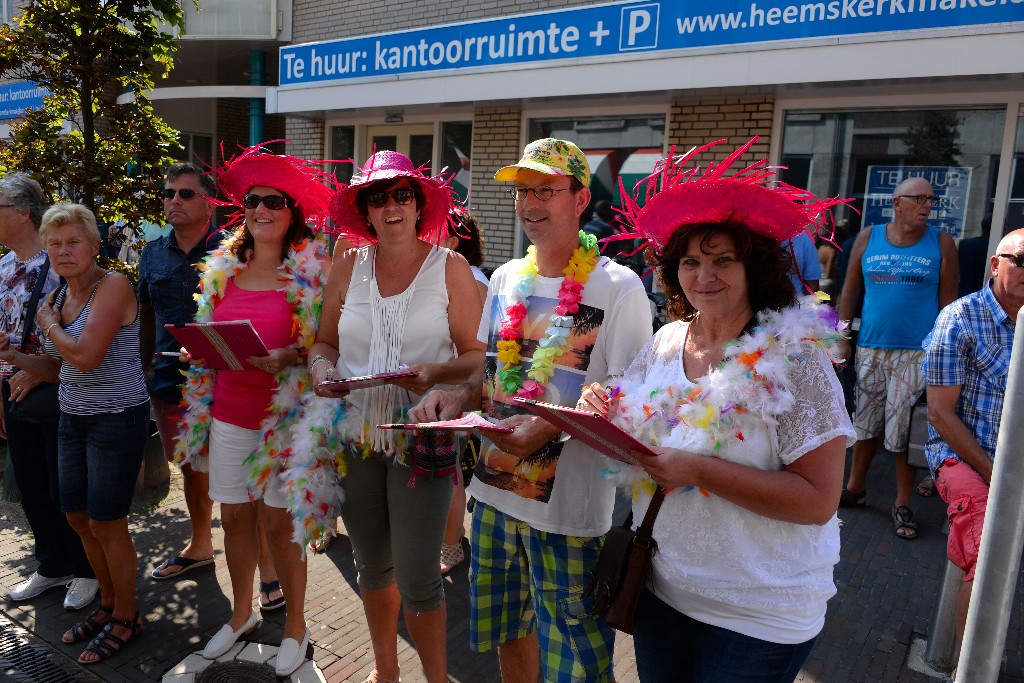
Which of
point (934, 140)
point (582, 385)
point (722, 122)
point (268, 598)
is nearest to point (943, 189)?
point (934, 140)

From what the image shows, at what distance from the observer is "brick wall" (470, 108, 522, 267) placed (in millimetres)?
8898

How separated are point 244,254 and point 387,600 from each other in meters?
1.64

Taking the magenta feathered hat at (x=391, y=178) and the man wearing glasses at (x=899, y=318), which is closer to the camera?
the magenta feathered hat at (x=391, y=178)

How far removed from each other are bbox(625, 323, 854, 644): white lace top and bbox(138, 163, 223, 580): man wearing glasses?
295 cm

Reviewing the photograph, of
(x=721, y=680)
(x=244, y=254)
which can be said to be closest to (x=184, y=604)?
(x=244, y=254)

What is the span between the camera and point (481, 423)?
2068 mm

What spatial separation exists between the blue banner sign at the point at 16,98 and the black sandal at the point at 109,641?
556 inches

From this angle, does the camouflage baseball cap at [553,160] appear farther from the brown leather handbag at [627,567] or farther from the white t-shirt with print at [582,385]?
the brown leather handbag at [627,567]

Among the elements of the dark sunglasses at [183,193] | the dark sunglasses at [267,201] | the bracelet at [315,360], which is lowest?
the bracelet at [315,360]

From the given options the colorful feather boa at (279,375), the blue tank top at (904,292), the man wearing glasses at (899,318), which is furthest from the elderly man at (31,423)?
the blue tank top at (904,292)

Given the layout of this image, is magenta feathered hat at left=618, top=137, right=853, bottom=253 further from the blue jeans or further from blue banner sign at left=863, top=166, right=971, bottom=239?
blue banner sign at left=863, top=166, right=971, bottom=239

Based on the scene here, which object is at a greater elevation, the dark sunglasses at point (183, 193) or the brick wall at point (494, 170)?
the brick wall at point (494, 170)

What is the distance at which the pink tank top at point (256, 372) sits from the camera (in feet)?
10.6

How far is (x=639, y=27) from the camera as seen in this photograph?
7.17m
